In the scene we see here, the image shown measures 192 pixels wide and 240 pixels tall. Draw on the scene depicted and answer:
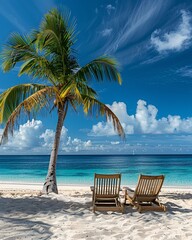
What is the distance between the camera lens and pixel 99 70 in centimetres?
889

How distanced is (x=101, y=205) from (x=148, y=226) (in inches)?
65.4

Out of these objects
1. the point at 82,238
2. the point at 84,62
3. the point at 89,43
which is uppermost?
the point at 89,43

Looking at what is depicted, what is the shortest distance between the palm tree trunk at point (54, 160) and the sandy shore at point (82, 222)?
5.23ft

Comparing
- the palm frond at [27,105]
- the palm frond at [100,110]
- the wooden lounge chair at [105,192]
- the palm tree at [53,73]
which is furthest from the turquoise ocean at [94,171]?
the wooden lounge chair at [105,192]

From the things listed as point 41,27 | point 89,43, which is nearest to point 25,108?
point 41,27

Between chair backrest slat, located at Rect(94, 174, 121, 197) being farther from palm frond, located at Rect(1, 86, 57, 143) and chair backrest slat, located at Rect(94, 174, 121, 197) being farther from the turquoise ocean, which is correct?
the turquoise ocean

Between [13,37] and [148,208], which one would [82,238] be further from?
[13,37]

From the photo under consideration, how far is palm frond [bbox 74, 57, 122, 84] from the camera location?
8703mm

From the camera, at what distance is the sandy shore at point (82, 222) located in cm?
416

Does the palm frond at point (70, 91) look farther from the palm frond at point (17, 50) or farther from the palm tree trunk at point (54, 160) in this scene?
the palm frond at point (17, 50)

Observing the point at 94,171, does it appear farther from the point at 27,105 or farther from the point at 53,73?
the point at 27,105

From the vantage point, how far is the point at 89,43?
1452 centimetres

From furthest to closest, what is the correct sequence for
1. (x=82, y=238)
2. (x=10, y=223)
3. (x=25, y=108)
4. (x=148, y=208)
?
(x=25, y=108) → (x=148, y=208) → (x=10, y=223) → (x=82, y=238)

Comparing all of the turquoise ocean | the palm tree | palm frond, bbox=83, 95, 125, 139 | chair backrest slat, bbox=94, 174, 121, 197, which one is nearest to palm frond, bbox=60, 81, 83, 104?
the palm tree
